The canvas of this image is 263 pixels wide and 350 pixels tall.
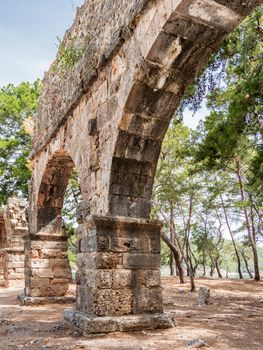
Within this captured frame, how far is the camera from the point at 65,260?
983 cm

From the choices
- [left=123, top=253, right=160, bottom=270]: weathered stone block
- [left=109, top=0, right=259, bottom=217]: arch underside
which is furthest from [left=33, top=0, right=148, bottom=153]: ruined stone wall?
[left=123, top=253, right=160, bottom=270]: weathered stone block

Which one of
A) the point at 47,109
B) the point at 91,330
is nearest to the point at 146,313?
the point at 91,330

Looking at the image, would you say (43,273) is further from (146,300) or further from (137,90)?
(137,90)

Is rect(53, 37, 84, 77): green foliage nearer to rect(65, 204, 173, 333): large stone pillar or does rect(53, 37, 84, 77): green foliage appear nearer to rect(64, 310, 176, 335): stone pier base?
rect(65, 204, 173, 333): large stone pillar

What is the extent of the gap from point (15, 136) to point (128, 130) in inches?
540

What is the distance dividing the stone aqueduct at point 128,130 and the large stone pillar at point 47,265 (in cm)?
389

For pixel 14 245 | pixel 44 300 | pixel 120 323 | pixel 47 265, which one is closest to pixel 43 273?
pixel 47 265

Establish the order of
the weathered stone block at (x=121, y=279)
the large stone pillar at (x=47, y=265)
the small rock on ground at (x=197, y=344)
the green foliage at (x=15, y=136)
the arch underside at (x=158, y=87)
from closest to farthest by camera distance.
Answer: the small rock on ground at (x=197, y=344) → the arch underside at (x=158, y=87) → the weathered stone block at (x=121, y=279) → the large stone pillar at (x=47, y=265) → the green foliage at (x=15, y=136)

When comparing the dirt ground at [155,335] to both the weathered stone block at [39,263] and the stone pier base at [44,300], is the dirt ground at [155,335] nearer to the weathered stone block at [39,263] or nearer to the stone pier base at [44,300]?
the stone pier base at [44,300]

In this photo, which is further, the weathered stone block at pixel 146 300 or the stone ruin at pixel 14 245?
the stone ruin at pixel 14 245

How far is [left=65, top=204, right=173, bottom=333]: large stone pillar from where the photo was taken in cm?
476

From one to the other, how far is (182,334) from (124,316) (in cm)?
78

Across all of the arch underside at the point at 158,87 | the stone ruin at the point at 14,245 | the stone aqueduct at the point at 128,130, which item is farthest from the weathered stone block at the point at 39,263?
the arch underside at the point at 158,87

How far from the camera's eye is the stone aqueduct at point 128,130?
4355 millimetres
